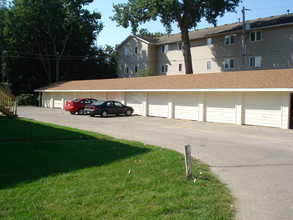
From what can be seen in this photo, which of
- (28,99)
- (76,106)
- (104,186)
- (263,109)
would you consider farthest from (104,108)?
(28,99)

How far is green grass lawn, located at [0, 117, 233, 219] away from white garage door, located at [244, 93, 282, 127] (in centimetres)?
1250

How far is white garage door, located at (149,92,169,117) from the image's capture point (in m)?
26.5

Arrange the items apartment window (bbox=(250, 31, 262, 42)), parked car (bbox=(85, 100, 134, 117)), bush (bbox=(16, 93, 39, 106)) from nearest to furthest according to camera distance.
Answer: parked car (bbox=(85, 100, 134, 117)) → apartment window (bbox=(250, 31, 262, 42)) → bush (bbox=(16, 93, 39, 106))

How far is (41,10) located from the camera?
159 feet

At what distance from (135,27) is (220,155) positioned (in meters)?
32.5

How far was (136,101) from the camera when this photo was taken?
97.1 feet

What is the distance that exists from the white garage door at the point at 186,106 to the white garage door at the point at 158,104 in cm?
130

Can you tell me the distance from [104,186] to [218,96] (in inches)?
699

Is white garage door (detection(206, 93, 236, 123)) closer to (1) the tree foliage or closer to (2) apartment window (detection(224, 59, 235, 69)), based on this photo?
(2) apartment window (detection(224, 59, 235, 69))

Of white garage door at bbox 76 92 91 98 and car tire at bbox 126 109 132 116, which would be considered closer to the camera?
car tire at bbox 126 109 132 116

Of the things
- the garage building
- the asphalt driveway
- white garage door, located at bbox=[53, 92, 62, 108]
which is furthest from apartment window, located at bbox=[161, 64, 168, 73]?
the asphalt driveway

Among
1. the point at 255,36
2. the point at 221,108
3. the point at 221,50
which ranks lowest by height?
the point at 221,108

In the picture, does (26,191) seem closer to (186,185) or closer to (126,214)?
(126,214)

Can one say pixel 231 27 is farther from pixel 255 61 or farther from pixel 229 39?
pixel 255 61
